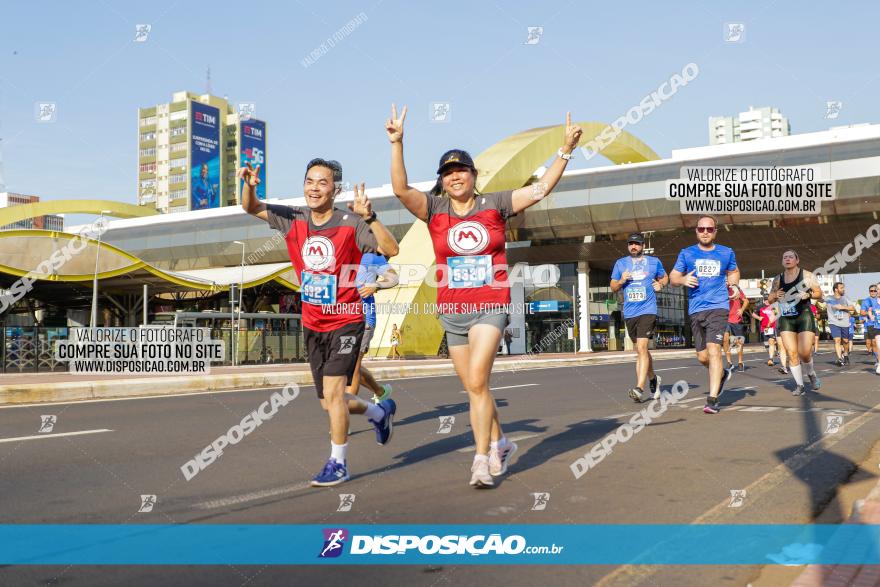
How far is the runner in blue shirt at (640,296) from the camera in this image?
9719mm

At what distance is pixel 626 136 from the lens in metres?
49.0

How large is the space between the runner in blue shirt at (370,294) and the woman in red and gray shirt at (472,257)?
0.54 m

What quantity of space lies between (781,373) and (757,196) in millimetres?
26617

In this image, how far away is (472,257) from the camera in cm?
499

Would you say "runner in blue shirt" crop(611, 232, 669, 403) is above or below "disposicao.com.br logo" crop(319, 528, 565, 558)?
above

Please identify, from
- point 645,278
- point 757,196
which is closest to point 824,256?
point 757,196

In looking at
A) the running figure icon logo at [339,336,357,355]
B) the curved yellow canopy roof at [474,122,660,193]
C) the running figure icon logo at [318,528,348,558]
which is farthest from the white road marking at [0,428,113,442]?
the curved yellow canopy roof at [474,122,660,193]

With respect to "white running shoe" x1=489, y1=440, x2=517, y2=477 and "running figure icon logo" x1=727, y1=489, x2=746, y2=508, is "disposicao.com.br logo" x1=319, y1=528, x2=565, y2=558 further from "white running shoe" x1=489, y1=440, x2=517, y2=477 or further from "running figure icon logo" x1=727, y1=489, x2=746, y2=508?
"white running shoe" x1=489, y1=440, x2=517, y2=477

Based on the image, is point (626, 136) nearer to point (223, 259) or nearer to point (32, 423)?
point (223, 259)

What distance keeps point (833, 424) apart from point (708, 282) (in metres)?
2.45

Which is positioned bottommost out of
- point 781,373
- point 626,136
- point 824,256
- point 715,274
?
point 781,373

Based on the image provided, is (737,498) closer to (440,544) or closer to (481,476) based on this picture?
(481,476)

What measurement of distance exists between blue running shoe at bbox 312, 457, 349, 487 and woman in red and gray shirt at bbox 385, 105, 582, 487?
0.86 meters

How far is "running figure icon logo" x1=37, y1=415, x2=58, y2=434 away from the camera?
7744 mm
